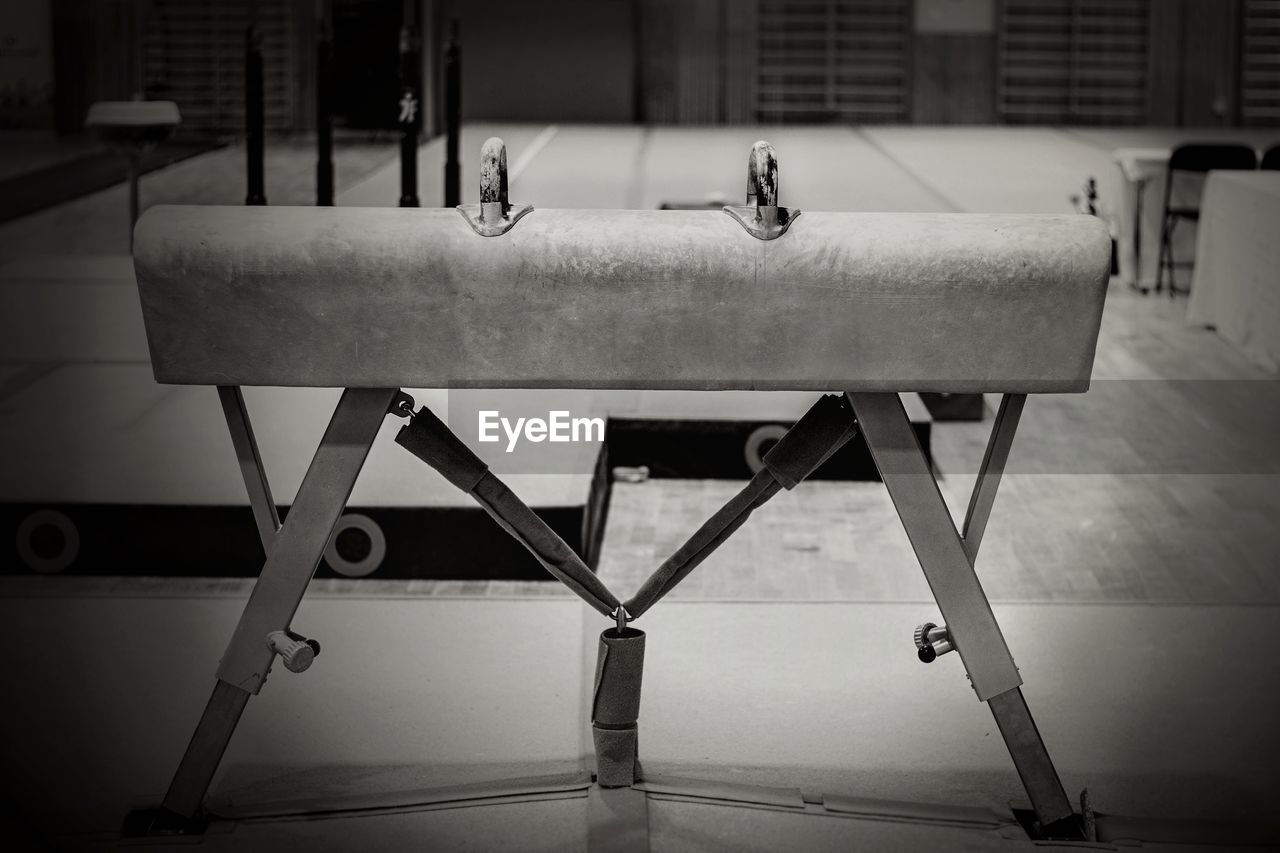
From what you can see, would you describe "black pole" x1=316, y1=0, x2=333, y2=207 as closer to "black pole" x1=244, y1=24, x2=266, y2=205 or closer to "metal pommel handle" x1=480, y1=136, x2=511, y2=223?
"black pole" x1=244, y1=24, x2=266, y2=205

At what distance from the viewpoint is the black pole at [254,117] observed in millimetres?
4574

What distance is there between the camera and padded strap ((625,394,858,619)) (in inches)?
77.7

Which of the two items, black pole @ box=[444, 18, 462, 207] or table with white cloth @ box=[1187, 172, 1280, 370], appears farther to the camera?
black pole @ box=[444, 18, 462, 207]

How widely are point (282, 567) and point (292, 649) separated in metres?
0.11

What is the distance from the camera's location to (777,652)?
8.52ft

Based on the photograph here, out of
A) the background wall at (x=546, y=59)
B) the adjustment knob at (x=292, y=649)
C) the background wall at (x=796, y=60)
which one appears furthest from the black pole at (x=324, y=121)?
the background wall at (x=546, y=59)

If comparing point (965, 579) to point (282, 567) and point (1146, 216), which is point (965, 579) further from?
point (1146, 216)

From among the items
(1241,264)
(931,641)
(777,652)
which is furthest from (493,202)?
(1241,264)

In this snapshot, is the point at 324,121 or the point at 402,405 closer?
the point at 402,405

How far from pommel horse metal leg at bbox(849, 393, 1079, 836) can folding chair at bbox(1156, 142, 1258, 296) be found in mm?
4545

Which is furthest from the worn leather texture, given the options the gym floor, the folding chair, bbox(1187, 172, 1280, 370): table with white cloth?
the folding chair

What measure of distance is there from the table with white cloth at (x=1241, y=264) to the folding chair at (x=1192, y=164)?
0.68m

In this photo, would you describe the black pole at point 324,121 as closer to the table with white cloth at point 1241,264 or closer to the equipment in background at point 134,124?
the equipment in background at point 134,124

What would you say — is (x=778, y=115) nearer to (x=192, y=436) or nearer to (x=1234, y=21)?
(x=1234, y=21)
